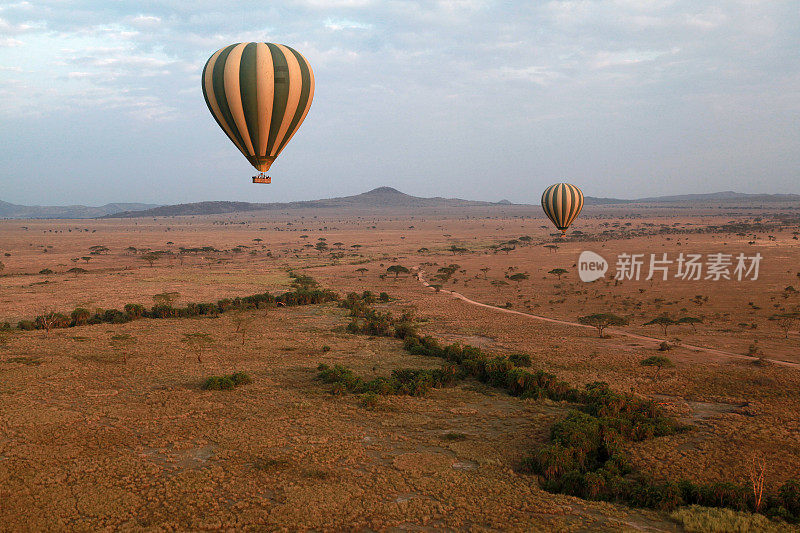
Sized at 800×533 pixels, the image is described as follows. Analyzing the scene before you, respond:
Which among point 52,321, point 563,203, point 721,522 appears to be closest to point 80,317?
point 52,321

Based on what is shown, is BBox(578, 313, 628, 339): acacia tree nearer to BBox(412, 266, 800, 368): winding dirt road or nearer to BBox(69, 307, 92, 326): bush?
BBox(412, 266, 800, 368): winding dirt road

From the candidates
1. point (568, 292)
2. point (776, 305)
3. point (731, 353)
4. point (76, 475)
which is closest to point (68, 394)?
point (76, 475)

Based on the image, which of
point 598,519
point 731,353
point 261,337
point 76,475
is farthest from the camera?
point 261,337

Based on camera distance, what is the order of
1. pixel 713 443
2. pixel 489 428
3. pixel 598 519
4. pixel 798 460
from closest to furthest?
pixel 598 519
pixel 798 460
pixel 713 443
pixel 489 428

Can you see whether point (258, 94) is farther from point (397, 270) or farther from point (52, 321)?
point (397, 270)

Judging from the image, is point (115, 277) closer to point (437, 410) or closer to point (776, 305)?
point (437, 410)

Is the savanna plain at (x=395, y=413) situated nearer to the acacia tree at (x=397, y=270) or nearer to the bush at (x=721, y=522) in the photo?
the bush at (x=721, y=522)
